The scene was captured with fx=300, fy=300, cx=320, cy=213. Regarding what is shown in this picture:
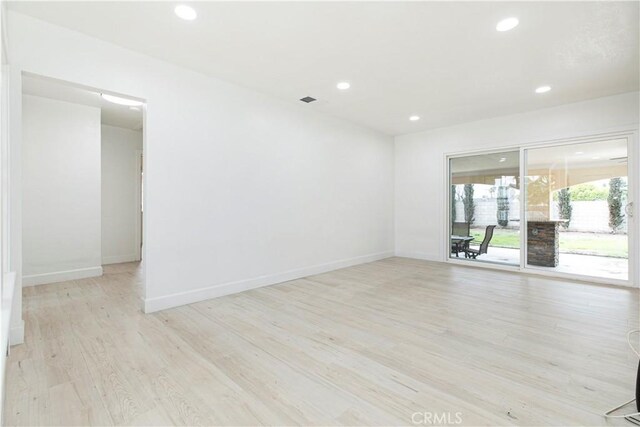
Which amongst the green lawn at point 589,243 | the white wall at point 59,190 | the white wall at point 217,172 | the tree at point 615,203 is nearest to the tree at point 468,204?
the green lawn at point 589,243

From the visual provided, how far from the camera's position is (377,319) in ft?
9.87

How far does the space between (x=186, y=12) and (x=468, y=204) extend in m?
5.42

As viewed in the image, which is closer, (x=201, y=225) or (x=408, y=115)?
(x=201, y=225)

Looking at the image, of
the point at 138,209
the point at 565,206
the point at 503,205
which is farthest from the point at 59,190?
the point at 565,206

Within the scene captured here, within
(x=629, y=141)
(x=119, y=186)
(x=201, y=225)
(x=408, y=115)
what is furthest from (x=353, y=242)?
(x=119, y=186)

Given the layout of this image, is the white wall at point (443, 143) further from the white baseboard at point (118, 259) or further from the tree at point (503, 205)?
the white baseboard at point (118, 259)

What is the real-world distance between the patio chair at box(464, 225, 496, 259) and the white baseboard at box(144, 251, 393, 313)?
2277 millimetres

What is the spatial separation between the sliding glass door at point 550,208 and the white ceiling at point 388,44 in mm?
1007

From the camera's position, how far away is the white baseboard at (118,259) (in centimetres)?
581

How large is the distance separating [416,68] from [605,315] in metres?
3.29

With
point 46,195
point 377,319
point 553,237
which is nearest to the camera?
point 377,319

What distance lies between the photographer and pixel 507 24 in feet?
8.47

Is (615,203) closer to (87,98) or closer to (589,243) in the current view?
(589,243)

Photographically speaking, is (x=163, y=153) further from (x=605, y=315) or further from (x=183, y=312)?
(x=605, y=315)
